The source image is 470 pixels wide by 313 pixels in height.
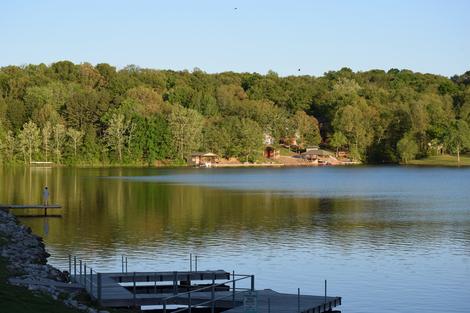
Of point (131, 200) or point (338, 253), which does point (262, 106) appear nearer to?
point (131, 200)

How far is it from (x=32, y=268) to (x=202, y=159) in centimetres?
10141

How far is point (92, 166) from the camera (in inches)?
4651

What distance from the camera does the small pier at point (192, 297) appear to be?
18578 millimetres

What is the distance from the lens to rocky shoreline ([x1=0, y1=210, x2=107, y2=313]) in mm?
18312

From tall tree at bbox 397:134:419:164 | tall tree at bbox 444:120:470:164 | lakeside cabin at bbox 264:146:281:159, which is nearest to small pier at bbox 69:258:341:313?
tall tree at bbox 397:134:419:164

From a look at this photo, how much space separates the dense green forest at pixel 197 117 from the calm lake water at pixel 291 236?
5086cm

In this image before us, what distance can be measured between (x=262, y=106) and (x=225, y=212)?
8573cm

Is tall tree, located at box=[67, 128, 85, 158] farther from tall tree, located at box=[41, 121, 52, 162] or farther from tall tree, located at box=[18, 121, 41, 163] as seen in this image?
tall tree, located at box=[18, 121, 41, 163]

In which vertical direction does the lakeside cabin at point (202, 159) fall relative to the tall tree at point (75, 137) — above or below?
below

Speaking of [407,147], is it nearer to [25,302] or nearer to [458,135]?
[458,135]

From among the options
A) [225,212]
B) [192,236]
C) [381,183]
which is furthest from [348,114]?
[192,236]

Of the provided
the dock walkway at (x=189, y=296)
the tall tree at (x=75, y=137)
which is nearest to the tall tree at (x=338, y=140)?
the tall tree at (x=75, y=137)

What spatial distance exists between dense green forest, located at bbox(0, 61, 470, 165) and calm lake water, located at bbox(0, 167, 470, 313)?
50865mm

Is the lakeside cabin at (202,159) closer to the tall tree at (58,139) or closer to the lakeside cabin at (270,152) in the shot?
the lakeside cabin at (270,152)
